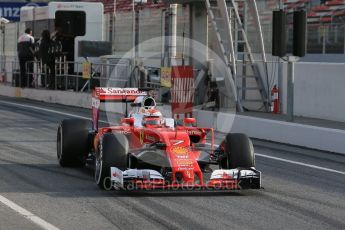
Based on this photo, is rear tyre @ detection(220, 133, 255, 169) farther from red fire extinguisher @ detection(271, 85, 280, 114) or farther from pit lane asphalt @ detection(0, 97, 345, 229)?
red fire extinguisher @ detection(271, 85, 280, 114)

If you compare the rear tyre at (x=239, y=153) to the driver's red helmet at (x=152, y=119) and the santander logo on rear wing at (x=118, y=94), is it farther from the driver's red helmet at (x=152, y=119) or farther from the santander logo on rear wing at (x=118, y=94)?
the santander logo on rear wing at (x=118, y=94)

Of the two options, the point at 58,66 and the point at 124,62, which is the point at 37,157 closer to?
the point at 124,62

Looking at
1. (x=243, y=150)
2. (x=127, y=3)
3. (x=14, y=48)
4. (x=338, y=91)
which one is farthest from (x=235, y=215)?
(x=127, y=3)

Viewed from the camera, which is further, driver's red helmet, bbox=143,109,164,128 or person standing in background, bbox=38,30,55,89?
person standing in background, bbox=38,30,55,89

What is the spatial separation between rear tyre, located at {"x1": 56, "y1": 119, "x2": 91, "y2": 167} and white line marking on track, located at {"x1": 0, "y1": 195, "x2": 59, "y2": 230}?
2724 mm

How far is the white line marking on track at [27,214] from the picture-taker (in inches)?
325

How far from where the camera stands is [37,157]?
45.8ft

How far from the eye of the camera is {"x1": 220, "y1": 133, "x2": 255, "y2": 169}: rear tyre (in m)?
10.9

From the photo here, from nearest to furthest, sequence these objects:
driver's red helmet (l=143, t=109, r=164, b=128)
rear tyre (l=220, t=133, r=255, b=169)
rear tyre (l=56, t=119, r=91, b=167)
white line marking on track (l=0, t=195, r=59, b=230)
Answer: white line marking on track (l=0, t=195, r=59, b=230) → rear tyre (l=220, t=133, r=255, b=169) → driver's red helmet (l=143, t=109, r=164, b=128) → rear tyre (l=56, t=119, r=91, b=167)

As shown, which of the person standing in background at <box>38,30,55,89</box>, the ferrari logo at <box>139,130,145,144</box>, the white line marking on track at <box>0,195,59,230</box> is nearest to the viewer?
the white line marking on track at <box>0,195,59,230</box>

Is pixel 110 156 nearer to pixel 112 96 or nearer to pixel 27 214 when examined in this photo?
pixel 27 214

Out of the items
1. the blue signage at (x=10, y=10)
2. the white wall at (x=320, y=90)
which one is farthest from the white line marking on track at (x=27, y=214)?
the blue signage at (x=10, y=10)

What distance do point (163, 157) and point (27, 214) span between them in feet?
7.17

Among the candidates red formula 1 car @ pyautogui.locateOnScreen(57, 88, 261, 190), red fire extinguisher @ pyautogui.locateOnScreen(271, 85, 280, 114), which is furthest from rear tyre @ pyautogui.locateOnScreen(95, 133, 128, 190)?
red fire extinguisher @ pyautogui.locateOnScreen(271, 85, 280, 114)
